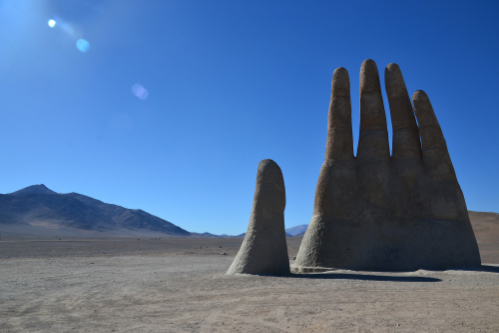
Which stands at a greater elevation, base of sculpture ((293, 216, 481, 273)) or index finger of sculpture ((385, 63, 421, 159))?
index finger of sculpture ((385, 63, 421, 159))

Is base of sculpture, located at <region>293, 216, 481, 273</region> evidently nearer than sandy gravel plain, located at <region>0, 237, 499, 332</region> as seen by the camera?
No

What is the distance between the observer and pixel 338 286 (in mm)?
8875

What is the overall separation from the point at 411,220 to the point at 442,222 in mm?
995

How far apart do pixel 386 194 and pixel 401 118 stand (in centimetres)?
318

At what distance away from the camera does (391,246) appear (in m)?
12.2

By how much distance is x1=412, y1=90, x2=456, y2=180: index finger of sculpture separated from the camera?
43.2 ft

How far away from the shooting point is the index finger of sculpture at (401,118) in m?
13.7

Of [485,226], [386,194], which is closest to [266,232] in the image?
[386,194]

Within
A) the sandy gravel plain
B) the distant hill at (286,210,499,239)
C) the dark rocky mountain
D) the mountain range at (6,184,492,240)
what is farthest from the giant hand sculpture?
the dark rocky mountain

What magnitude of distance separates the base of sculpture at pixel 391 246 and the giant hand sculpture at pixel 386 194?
0.03 metres

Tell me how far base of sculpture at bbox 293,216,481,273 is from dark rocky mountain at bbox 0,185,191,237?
285 ft

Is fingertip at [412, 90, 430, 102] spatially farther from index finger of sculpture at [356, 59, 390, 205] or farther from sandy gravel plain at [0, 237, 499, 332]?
sandy gravel plain at [0, 237, 499, 332]

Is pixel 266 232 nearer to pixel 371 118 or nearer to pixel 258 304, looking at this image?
pixel 258 304

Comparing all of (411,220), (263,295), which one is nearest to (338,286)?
(263,295)
